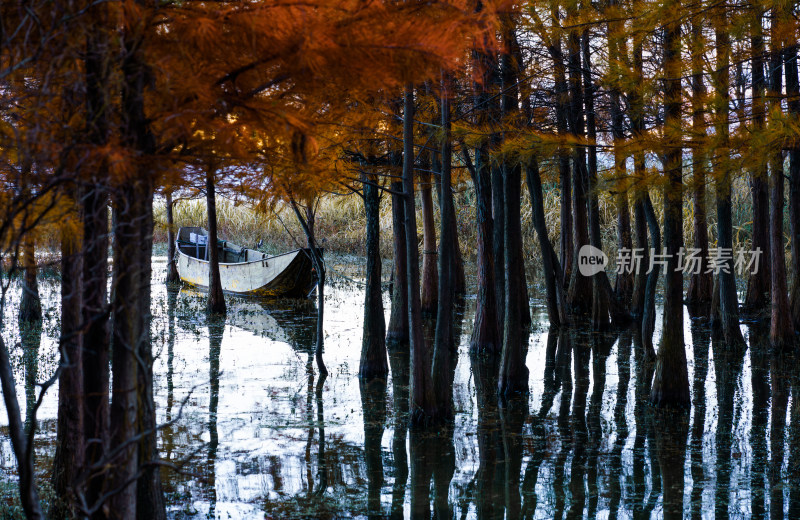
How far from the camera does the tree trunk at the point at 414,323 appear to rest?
9.09 m

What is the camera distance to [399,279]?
12484mm

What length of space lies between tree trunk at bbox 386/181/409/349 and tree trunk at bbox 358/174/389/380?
34cm

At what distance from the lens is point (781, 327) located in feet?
44.0

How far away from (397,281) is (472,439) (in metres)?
4.35

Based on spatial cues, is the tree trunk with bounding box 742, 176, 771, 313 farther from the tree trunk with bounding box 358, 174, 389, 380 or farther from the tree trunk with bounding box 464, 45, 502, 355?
the tree trunk with bounding box 358, 174, 389, 380

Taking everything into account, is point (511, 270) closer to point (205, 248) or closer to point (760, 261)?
point (760, 261)

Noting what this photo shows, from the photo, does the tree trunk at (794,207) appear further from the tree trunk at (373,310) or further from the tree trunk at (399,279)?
the tree trunk at (373,310)

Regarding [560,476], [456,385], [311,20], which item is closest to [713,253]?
[456,385]

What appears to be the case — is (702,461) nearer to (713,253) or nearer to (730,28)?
(730,28)

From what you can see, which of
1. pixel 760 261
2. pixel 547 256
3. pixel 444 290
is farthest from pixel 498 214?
pixel 760 261

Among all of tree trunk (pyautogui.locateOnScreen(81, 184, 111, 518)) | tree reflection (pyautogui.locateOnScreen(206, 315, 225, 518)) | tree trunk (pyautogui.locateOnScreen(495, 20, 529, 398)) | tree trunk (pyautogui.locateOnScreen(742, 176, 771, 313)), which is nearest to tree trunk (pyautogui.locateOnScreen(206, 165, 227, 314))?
tree reflection (pyautogui.locateOnScreen(206, 315, 225, 518))

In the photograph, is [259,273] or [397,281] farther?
[259,273]

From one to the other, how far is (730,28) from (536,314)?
36.1 ft

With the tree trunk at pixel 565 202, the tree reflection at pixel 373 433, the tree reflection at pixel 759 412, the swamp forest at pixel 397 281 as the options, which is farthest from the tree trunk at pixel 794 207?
the tree reflection at pixel 373 433
